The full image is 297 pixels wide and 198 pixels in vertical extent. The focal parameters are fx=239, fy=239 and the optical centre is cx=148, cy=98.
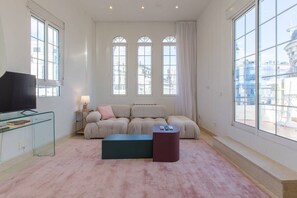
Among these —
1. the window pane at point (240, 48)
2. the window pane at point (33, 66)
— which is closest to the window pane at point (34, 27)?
the window pane at point (33, 66)

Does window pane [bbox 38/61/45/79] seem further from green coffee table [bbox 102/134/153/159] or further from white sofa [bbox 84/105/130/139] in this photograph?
green coffee table [bbox 102/134/153/159]

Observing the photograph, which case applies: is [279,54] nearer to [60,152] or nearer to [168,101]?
[60,152]

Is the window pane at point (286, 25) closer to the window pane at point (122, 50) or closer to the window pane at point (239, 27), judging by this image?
the window pane at point (239, 27)

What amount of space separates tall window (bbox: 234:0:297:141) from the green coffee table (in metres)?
1.86

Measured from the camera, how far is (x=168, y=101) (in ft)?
26.7

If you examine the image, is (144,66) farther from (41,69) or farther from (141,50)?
(41,69)

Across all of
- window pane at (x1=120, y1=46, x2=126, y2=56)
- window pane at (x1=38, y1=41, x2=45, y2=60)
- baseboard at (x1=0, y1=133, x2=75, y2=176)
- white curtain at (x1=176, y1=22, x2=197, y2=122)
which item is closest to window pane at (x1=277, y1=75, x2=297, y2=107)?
baseboard at (x1=0, y1=133, x2=75, y2=176)

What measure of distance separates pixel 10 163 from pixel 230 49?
15.0ft

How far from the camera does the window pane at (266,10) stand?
3.54m

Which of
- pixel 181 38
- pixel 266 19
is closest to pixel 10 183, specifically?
pixel 266 19

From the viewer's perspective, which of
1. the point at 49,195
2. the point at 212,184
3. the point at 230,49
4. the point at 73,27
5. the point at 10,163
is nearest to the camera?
the point at 49,195

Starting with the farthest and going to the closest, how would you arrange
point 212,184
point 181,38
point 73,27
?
point 181,38
point 73,27
point 212,184

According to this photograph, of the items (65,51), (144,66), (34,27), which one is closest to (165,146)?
(34,27)

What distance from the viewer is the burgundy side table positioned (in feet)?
12.9
